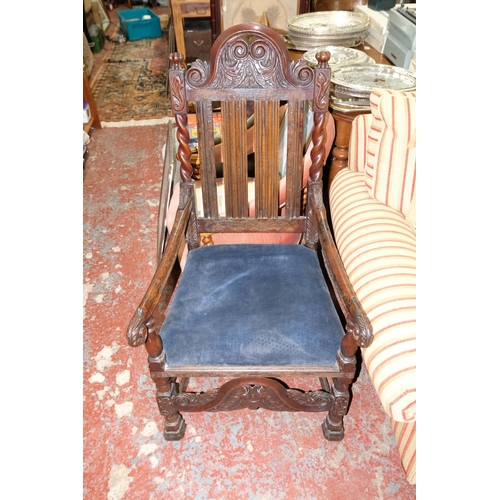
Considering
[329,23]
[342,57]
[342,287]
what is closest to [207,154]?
[342,287]

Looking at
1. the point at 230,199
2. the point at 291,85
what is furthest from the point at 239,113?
the point at 230,199

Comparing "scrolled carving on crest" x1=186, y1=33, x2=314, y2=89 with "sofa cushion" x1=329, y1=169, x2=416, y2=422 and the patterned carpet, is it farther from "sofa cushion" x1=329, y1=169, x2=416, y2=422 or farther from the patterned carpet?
the patterned carpet

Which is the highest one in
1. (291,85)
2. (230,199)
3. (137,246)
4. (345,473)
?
(291,85)

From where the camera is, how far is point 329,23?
9.23 ft

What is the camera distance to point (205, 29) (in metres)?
4.51

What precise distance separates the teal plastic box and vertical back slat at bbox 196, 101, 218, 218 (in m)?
6.67

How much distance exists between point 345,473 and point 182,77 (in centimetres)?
163

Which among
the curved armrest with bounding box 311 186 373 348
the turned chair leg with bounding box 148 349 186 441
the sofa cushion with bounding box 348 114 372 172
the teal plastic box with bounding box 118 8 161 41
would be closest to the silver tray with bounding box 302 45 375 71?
the sofa cushion with bounding box 348 114 372 172

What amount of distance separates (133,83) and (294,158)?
456 centimetres

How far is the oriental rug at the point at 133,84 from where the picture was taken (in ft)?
14.9

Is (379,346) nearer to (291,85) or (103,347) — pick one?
(291,85)

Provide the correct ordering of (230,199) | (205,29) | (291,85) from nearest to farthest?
1. (291,85)
2. (230,199)
3. (205,29)

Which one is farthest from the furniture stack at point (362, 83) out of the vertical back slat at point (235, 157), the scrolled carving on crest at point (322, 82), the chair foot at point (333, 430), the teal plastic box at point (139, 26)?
the teal plastic box at point (139, 26)

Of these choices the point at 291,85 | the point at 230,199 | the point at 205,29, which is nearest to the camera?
the point at 291,85
